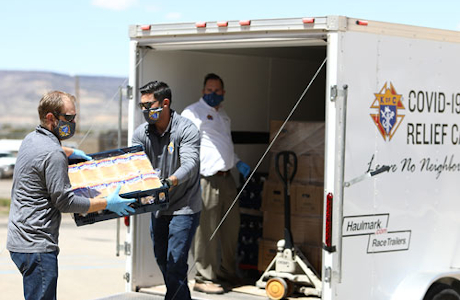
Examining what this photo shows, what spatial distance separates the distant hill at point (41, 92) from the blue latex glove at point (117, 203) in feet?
207

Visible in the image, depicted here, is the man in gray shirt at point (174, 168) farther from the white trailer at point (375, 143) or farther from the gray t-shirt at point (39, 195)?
the gray t-shirt at point (39, 195)

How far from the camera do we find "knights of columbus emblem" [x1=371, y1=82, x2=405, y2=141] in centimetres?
572

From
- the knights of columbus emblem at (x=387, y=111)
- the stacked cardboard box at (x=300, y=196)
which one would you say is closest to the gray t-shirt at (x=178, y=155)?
the stacked cardboard box at (x=300, y=196)

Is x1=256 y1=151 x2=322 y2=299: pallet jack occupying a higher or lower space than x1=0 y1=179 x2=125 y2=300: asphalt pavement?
higher

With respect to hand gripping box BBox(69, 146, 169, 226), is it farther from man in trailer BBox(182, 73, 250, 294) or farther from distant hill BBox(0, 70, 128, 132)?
distant hill BBox(0, 70, 128, 132)

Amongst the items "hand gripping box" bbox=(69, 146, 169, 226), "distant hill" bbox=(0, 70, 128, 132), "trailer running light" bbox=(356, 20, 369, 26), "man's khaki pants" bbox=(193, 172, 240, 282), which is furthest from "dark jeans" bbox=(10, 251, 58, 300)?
"distant hill" bbox=(0, 70, 128, 132)

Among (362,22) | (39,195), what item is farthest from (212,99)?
(39,195)

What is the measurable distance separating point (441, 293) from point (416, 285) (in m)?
0.27

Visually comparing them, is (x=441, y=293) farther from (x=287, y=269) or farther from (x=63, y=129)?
(x=63, y=129)

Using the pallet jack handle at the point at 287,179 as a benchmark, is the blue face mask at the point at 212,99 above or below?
above

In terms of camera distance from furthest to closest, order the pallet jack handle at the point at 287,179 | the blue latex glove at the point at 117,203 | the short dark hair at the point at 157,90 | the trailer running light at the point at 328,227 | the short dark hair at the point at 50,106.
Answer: the pallet jack handle at the point at 287,179 → the short dark hair at the point at 157,90 → the trailer running light at the point at 328,227 → the blue latex glove at the point at 117,203 → the short dark hair at the point at 50,106

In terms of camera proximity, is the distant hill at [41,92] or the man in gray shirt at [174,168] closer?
the man in gray shirt at [174,168]

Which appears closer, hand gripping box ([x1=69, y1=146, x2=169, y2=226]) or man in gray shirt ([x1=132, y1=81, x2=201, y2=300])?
hand gripping box ([x1=69, y1=146, x2=169, y2=226])

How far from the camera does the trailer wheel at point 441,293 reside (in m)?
6.02
